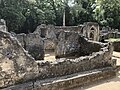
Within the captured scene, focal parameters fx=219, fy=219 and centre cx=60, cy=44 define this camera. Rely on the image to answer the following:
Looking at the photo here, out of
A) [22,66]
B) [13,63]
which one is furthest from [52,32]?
[13,63]

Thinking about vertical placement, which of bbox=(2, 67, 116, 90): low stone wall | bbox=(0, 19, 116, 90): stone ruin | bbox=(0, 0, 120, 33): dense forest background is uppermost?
bbox=(0, 0, 120, 33): dense forest background

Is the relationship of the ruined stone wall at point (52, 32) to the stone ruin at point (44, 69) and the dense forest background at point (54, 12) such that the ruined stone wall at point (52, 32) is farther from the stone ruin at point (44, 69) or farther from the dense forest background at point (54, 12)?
the stone ruin at point (44, 69)

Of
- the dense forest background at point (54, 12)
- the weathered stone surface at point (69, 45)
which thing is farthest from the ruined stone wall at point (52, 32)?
the dense forest background at point (54, 12)

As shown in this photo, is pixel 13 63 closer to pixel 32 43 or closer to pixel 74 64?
pixel 74 64

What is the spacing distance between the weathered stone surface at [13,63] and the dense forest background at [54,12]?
593 inches

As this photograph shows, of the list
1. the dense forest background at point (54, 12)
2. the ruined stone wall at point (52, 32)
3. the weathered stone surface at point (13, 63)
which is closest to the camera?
the weathered stone surface at point (13, 63)

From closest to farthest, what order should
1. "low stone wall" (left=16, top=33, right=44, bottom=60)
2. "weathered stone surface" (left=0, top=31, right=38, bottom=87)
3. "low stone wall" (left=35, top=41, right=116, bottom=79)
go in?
"weathered stone surface" (left=0, top=31, right=38, bottom=87), "low stone wall" (left=35, top=41, right=116, bottom=79), "low stone wall" (left=16, top=33, right=44, bottom=60)

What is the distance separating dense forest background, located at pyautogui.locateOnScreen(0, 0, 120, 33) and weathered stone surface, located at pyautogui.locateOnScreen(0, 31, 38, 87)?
15.1 meters

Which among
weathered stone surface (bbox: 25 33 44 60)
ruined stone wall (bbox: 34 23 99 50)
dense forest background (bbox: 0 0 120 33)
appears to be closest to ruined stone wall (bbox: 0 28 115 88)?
weathered stone surface (bbox: 25 33 44 60)

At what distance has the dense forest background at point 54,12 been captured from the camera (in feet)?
73.9

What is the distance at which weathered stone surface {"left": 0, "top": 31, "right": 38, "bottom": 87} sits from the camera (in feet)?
23.9

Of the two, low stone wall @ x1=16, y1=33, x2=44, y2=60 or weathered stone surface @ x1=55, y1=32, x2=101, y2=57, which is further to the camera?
weathered stone surface @ x1=55, y1=32, x2=101, y2=57

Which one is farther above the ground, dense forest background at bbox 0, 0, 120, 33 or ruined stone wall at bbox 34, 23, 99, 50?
dense forest background at bbox 0, 0, 120, 33

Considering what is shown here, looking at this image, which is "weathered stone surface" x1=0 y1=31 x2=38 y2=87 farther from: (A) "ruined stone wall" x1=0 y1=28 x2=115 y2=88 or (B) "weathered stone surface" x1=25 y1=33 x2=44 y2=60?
(B) "weathered stone surface" x1=25 y1=33 x2=44 y2=60
